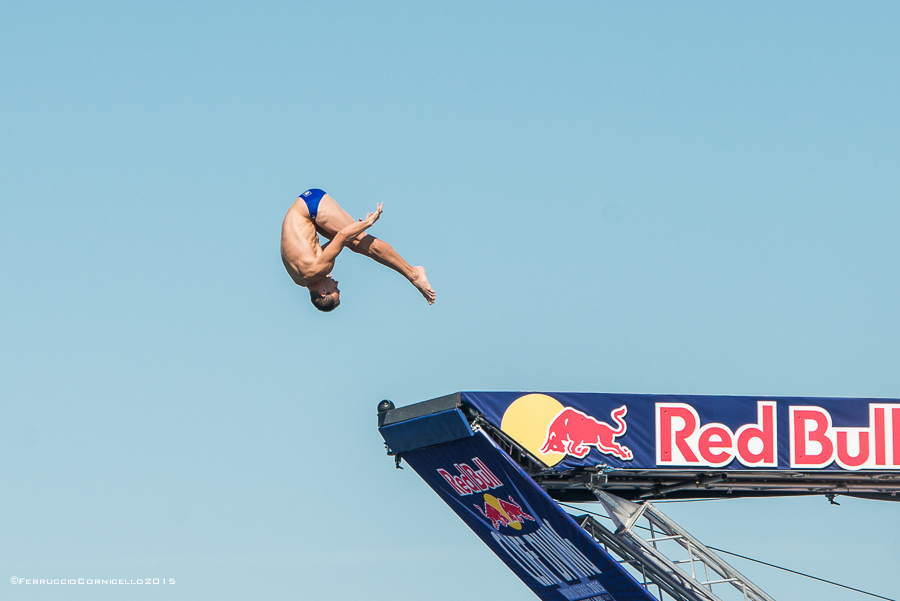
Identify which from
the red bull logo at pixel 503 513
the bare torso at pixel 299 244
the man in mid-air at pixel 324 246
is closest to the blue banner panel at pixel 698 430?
the red bull logo at pixel 503 513

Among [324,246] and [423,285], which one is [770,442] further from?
[324,246]

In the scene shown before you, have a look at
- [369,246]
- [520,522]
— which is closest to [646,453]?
[520,522]

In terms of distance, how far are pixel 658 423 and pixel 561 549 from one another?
271cm

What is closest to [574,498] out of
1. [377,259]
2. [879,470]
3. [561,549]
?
[561,549]

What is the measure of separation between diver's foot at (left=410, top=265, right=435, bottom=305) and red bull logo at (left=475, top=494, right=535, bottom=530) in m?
4.09

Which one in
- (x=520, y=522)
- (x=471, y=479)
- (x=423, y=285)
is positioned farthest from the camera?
(x=520, y=522)

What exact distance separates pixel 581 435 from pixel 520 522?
92.8 inches

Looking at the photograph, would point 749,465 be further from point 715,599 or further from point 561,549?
point 561,549

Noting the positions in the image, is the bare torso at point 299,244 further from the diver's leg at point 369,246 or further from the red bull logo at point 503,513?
the red bull logo at point 503,513

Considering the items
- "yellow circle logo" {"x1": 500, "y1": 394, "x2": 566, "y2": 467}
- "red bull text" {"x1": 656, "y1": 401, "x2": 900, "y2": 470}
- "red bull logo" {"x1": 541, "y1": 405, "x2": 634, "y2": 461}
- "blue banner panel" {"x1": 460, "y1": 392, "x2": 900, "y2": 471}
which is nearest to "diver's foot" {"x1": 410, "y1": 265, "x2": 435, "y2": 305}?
"blue banner panel" {"x1": 460, "y1": 392, "x2": 900, "y2": 471}

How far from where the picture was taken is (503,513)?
19.0m

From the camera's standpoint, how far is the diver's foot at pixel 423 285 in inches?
616

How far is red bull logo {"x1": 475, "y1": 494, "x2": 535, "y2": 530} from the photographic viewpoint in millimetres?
18500

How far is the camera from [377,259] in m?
15.5
